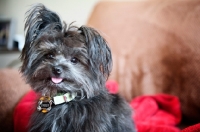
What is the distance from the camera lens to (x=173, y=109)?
146 cm

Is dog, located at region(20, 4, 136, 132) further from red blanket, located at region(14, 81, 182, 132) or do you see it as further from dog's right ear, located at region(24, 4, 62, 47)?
red blanket, located at region(14, 81, 182, 132)

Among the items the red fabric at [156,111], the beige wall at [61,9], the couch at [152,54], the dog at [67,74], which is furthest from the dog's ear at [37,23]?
the beige wall at [61,9]

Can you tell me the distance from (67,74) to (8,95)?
547 millimetres

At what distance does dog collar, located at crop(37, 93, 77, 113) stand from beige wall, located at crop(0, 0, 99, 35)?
1452 mm

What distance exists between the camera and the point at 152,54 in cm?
159

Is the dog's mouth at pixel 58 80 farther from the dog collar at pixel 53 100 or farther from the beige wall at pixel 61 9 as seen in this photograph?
Answer: the beige wall at pixel 61 9

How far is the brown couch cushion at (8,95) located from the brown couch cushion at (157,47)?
2.04ft

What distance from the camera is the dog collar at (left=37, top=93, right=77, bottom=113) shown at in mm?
1082

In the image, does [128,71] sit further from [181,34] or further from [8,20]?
[8,20]

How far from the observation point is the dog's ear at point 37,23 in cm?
109

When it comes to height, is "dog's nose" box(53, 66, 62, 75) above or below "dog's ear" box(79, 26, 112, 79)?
below

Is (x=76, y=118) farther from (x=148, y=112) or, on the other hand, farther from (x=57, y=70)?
(x=148, y=112)

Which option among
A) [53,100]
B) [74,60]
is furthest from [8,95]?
[74,60]

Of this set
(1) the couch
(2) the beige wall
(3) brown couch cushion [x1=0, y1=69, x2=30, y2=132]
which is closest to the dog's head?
(1) the couch
